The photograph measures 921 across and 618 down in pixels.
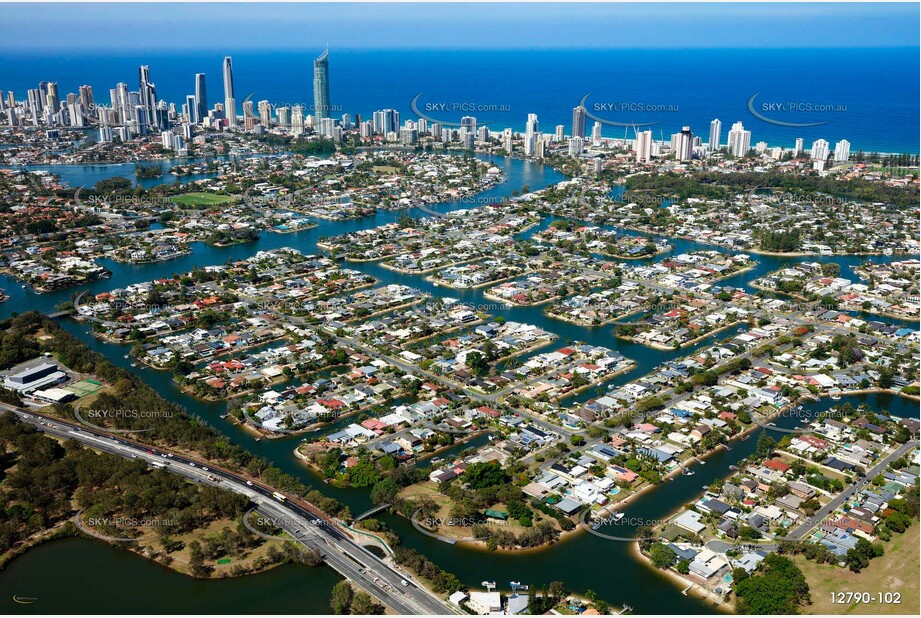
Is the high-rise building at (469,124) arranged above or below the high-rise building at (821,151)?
above

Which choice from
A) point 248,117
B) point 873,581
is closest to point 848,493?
point 873,581

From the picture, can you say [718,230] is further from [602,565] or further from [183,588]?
[183,588]

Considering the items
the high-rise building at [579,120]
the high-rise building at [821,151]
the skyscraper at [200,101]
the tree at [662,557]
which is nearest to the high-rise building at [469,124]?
the high-rise building at [579,120]

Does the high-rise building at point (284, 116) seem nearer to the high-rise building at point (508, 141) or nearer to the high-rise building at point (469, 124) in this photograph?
the high-rise building at point (469, 124)

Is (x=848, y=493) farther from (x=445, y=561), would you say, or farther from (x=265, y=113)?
(x=265, y=113)

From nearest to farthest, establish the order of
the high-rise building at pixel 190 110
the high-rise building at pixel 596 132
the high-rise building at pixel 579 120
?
the high-rise building at pixel 579 120 → the high-rise building at pixel 596 132 → the high-rise building at pixel 190 110

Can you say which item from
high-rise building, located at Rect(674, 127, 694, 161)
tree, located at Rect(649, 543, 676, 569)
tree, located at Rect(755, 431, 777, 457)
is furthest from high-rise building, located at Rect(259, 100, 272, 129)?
tree, located at Rect(649, 543, 676, 569)

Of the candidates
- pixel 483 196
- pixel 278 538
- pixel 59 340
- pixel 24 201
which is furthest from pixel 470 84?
pixel 278 538
